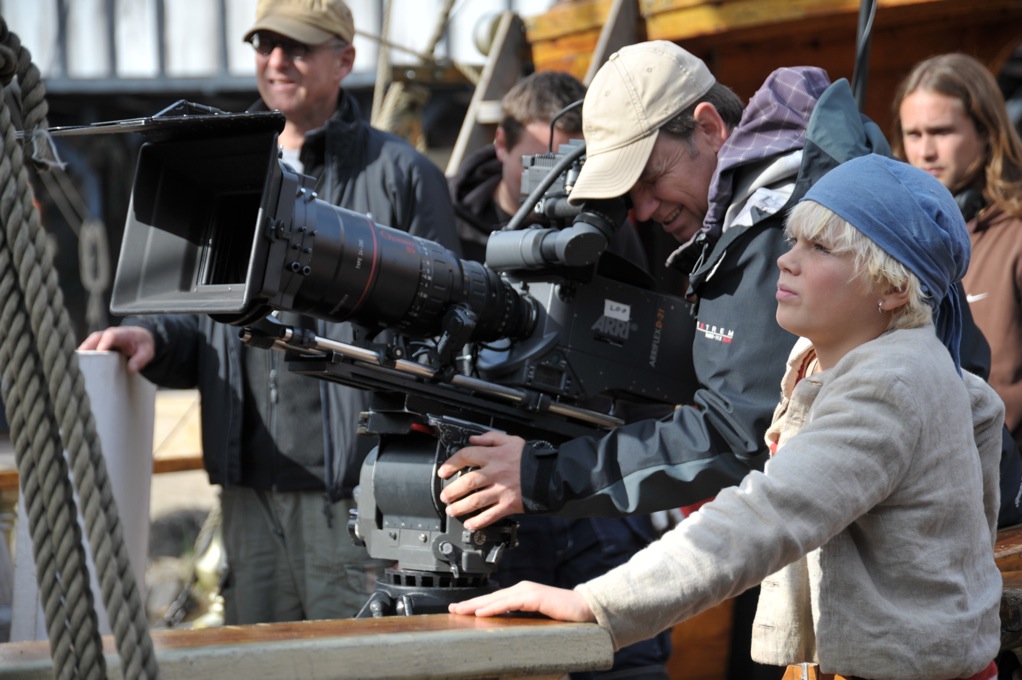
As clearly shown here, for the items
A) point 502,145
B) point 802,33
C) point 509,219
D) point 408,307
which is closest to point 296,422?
point 509,219

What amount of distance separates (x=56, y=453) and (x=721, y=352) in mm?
1199

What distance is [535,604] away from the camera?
1.57m

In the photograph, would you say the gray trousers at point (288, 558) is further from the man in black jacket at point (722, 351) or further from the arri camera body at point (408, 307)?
the man in black jacket at point (722, 351)

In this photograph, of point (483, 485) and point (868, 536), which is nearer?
point (868, 536)

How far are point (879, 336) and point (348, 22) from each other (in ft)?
6.83

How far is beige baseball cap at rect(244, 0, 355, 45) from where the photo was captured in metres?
3.27

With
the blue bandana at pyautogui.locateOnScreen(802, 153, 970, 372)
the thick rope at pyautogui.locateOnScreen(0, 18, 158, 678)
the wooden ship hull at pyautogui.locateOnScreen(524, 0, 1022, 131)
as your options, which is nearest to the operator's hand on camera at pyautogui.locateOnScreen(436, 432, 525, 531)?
the blue bandana at pyautogui.locateOnScreen(802, 153, 970, 372)

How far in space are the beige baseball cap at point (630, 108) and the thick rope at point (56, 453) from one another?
1.22m

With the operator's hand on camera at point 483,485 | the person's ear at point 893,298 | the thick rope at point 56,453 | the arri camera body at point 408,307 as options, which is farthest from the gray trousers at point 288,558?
the thick rope at point 56,453

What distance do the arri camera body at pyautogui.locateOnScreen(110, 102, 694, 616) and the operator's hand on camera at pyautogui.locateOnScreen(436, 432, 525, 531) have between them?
0.11ft

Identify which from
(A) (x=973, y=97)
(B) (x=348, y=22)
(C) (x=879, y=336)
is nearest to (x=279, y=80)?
(B) (x=348, y=22)

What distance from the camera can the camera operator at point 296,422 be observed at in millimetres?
2982

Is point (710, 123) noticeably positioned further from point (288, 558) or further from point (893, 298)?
point (288, 558)

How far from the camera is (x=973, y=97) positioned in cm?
312
